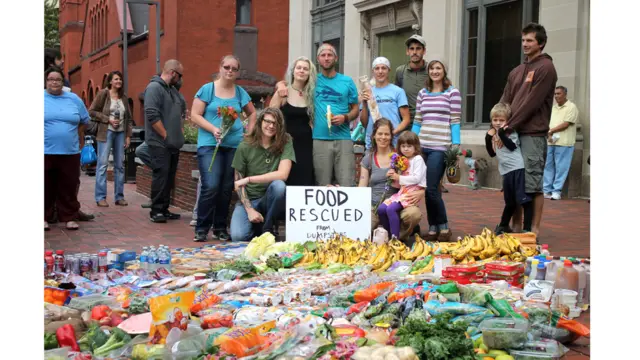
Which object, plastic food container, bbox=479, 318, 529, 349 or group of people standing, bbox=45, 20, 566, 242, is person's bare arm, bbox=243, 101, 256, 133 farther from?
plastic food container, bbox=479, 318, 529, 349

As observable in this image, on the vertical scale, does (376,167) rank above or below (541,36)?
below

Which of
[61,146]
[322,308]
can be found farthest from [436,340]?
[61,146]

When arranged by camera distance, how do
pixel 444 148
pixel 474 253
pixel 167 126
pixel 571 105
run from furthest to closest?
pixel 571 105 → pixel 167 126 → pixel 444 148 → pixel 474 253

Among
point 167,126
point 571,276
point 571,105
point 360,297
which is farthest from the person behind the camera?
point 571,105

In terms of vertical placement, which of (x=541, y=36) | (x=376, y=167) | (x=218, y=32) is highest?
(x=218, y=32)

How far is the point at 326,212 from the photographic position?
7.18 m

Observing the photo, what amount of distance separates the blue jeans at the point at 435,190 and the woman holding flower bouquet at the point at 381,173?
172 millimetres

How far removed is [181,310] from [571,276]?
2.67 m

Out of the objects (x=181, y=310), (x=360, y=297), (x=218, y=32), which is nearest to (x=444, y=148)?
(x=360, y=297)

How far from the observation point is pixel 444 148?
305 inches

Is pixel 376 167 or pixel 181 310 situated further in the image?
pixel 376 167

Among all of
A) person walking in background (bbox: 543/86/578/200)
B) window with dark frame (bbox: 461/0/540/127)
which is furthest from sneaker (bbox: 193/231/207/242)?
window with dark frame (bbox: 461/0/540/127)

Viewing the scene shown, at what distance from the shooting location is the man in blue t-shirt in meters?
7.62

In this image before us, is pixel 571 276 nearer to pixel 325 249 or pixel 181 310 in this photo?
pixel 325 249
